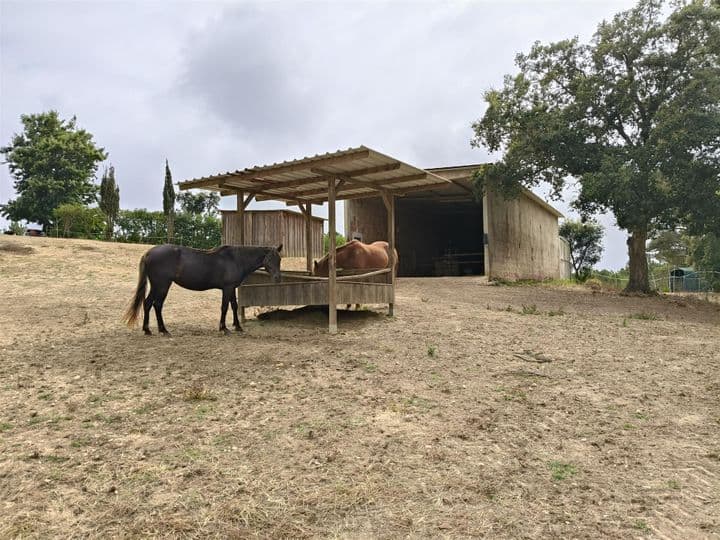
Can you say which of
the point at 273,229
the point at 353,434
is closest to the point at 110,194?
the point at 273,229

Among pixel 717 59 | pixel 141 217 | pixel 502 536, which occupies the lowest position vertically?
pixel 502 536

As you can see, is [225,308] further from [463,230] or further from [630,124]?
[463,230]

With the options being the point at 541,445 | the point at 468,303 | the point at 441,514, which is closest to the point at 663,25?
the point at 468,303

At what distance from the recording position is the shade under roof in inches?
312

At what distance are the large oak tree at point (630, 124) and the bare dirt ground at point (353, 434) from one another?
8.64m

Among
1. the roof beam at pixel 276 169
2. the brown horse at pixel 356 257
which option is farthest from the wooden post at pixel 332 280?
the brown horse at pixel 356 257

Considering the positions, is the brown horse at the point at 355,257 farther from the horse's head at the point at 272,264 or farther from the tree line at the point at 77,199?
the tree line at the point at 77,199

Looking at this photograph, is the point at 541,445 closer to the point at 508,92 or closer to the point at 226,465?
the point at 226,465

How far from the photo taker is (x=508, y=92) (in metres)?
18.8

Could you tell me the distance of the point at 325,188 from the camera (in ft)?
33.2

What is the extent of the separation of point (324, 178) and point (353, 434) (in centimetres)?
582

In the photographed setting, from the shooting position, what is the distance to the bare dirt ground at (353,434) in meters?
2.95

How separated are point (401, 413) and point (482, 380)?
1495mm

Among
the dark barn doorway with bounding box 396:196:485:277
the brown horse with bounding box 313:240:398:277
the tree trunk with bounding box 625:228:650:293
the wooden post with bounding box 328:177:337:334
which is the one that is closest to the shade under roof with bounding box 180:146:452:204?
the wooden post with bounding box 328:177:337:334
